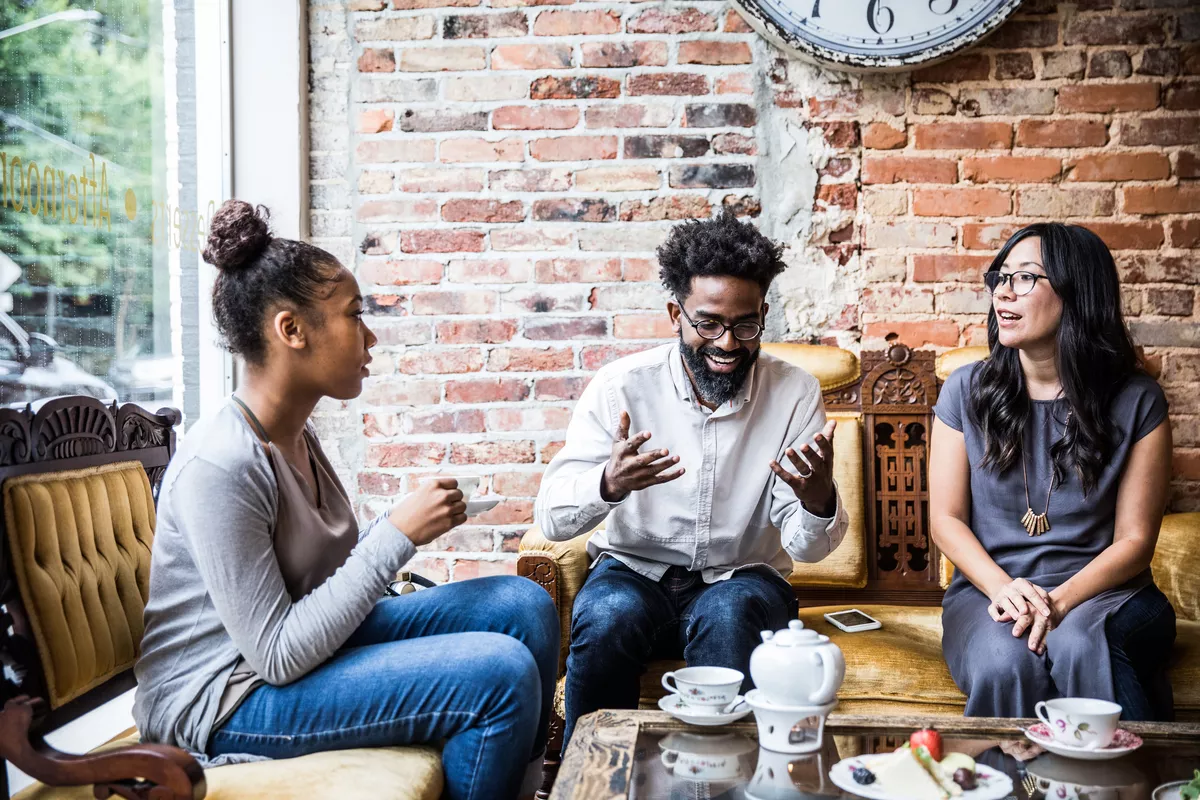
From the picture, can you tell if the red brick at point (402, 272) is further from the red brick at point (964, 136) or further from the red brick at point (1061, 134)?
the red brick at point (1061, 134)

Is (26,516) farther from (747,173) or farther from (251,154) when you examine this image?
(747,173)

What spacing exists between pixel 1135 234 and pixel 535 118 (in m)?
1.76

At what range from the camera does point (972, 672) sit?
203cm

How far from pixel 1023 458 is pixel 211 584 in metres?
1.73

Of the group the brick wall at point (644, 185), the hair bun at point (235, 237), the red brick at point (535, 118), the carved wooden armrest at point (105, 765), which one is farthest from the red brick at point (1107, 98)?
the carved wooden armrest at point (105, 765)

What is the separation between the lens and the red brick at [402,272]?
304 centimetres

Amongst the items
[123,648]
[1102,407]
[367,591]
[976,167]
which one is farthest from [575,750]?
[976,167]

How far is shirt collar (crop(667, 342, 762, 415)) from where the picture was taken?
7.77 feet

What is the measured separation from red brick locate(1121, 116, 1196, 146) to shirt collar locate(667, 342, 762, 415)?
53.8 inches

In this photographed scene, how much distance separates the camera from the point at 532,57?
9.82 feet

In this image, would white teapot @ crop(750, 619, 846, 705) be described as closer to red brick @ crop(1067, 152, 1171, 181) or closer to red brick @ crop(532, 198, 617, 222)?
red brick @ crop(532, 198, 617, 222)

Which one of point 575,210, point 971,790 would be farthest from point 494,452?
point 971,790

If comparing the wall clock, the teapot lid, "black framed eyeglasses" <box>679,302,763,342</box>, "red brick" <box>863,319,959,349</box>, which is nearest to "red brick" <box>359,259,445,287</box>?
"black framed eyeglasses" <box>679,302,763,342</box>

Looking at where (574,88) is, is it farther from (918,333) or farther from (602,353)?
(918,333)
